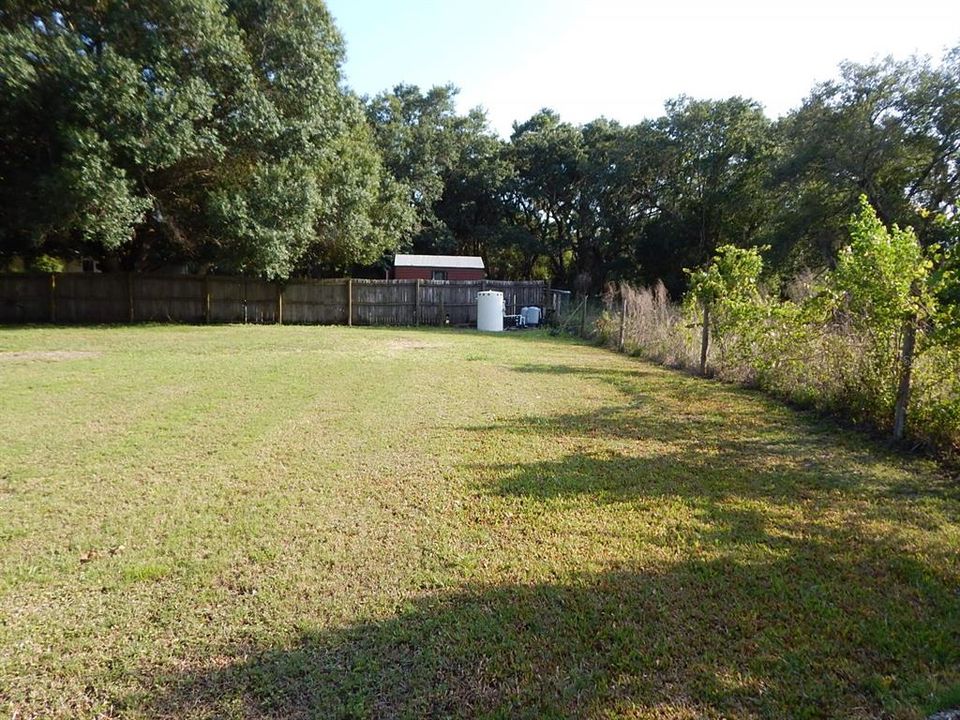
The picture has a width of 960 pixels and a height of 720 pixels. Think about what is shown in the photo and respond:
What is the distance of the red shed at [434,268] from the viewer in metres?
24.4

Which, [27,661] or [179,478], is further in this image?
[179,478]

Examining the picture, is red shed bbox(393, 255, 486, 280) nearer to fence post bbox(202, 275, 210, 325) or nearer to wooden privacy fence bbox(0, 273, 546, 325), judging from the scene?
wooden privacy fence bbox(0, 273, 546, 325)

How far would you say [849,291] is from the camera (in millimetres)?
5426

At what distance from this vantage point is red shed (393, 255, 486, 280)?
24406 millimetres

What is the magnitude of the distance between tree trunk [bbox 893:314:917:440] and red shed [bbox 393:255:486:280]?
20484 mm

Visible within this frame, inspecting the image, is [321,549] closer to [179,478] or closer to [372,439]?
[179,478]

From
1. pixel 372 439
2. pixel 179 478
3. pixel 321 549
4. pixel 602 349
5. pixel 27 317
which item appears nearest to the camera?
pixel 321 549

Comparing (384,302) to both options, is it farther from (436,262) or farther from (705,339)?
(705,339)

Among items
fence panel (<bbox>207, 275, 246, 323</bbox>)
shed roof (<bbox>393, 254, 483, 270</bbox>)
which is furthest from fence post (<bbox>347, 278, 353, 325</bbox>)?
shed roof (<bbox>393, 254, 483, 270</bbox>)

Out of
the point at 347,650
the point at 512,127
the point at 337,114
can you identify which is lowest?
the point at 347,650

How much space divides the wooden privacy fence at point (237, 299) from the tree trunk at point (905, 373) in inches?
625

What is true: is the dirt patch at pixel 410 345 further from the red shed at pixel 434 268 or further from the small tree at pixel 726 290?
the red shed at pixel 434 268

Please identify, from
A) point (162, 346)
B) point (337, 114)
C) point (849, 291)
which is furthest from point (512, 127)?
point (849, 291)

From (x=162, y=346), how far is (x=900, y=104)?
79.4 ft
